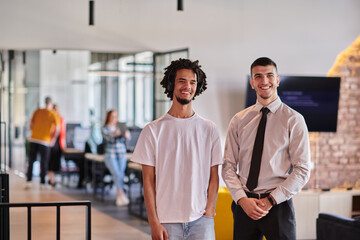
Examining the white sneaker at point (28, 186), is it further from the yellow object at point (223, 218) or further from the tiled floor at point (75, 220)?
the yellow object at point (223, 218)

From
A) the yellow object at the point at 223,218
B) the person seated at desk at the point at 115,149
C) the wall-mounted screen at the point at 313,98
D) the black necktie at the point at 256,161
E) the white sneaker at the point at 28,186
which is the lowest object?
the white sneaker at the point at 28,186

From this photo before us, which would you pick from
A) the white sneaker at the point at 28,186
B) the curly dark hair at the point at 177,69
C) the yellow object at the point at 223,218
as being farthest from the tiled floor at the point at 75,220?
the curly dark hair at the point at 177,69

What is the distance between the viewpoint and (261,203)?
9.92 feet

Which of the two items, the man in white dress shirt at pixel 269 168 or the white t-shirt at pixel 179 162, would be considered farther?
the man in white dress shirt at pixel 269 168

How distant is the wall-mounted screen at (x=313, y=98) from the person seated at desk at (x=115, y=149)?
7.19 feet

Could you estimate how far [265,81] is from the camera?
310 centimetres

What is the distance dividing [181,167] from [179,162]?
0.02 metres

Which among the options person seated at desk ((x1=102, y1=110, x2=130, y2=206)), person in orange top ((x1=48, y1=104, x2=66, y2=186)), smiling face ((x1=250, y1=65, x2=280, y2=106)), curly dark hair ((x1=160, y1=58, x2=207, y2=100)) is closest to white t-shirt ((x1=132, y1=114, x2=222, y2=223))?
curly dark hair ((x1=160, y1=58, x2=207, y2=100))

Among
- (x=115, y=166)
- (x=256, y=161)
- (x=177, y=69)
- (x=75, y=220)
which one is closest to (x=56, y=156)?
(x=115, y=166)

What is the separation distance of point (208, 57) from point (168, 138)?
472 centimetres

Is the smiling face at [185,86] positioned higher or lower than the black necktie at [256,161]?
higher

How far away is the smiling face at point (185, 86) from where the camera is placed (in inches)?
106

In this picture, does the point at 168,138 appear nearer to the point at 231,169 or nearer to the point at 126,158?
the point at 231,169

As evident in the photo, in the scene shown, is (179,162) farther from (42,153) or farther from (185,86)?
(42,153)
